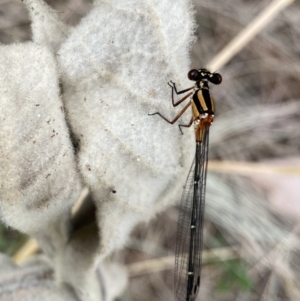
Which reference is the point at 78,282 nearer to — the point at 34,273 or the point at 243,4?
the point at 34,273

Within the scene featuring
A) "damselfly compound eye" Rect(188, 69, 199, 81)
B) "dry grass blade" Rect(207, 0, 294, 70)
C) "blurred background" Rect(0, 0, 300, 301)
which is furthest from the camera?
"blurred background" Rect(0, 0, 300, 301)

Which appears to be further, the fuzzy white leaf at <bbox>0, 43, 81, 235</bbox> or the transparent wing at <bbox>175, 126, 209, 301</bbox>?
the transparent wing at <bbox>175, 126, 209, 301</bbox>

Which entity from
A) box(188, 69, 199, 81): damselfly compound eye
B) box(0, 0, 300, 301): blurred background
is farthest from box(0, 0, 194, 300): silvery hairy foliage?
box(0, 0, 300, 301): blurred background

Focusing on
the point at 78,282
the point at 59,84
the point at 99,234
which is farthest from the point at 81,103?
the point at 78,282

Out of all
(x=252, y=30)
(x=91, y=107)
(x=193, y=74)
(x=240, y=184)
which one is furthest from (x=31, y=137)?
(x=240, y=184)

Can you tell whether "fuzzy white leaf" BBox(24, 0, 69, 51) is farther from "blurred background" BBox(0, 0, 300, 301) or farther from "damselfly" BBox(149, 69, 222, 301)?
"blurred background" BBox(0, 0, 300, 301)

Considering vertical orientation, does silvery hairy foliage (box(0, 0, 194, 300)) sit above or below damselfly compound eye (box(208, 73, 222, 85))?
below

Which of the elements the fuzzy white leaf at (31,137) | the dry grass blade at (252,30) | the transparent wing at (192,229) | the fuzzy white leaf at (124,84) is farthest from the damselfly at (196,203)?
the fuzzy white leaf at (31,137)
